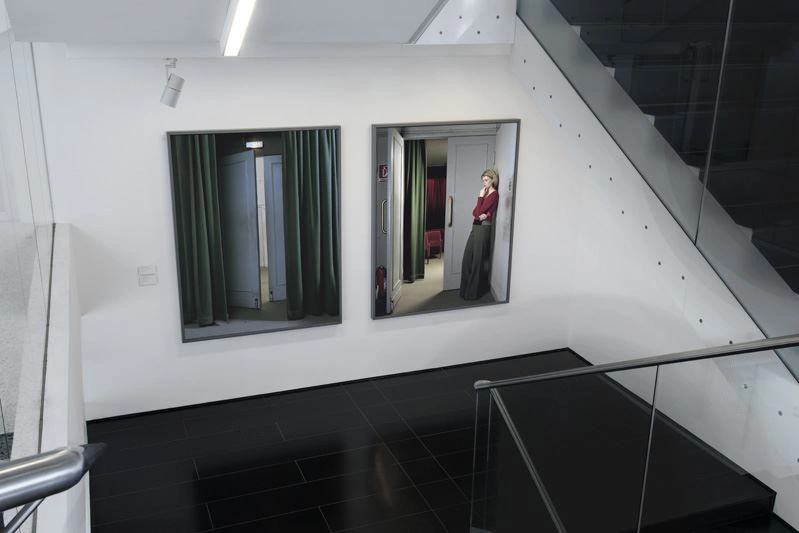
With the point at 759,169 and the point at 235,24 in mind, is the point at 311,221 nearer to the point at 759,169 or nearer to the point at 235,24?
the point at 235,24

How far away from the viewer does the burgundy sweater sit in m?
6.63

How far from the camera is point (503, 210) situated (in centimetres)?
670

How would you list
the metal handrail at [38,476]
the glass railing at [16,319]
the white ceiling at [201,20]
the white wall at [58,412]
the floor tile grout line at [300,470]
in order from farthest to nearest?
the floor tile grout line at [300,470]
the white ceiling at [201,20]
the white wall at [58,412]
the glass railing at [16,319]
the metal handrail at [38,476]

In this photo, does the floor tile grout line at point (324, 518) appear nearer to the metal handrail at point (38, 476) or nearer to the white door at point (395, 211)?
the white door at point (395, 211)

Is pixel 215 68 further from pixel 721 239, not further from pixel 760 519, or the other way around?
pixel 760 519

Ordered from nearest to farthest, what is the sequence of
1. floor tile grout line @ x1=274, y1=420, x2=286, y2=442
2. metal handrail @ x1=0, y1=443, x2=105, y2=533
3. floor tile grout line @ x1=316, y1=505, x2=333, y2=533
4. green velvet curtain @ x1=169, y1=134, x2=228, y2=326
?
1. metal handrail @ x1=0, y1=443, x2=105, y2=533
2. floor tile grout line @ x1=316, y1=505, x2=333, y2=533
3. green velvet curtain @ x1=169, y1=134, x2=228, y2=326
4. floor tile grout line @ x1=274, y1=420, x2=286, y2=442

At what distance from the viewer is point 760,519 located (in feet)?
12.3

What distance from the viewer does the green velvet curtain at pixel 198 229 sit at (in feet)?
18.3

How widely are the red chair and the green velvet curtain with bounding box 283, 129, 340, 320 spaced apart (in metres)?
0.87

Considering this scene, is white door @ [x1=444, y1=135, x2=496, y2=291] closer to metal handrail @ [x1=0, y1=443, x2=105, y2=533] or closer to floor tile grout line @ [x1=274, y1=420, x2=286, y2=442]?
floor tile grout line @ [x1=274, y1=420, x2=286, y2=442]

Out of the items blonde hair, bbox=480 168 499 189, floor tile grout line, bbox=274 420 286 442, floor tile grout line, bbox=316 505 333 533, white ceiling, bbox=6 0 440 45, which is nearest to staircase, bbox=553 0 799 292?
white ceiling, bbox=6 0 440 45

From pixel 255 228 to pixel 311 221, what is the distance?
47cm

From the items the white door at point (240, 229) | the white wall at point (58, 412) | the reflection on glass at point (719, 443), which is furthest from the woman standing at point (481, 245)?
the white wall at point (58, 412)

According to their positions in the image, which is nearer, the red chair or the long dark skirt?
the red chair
